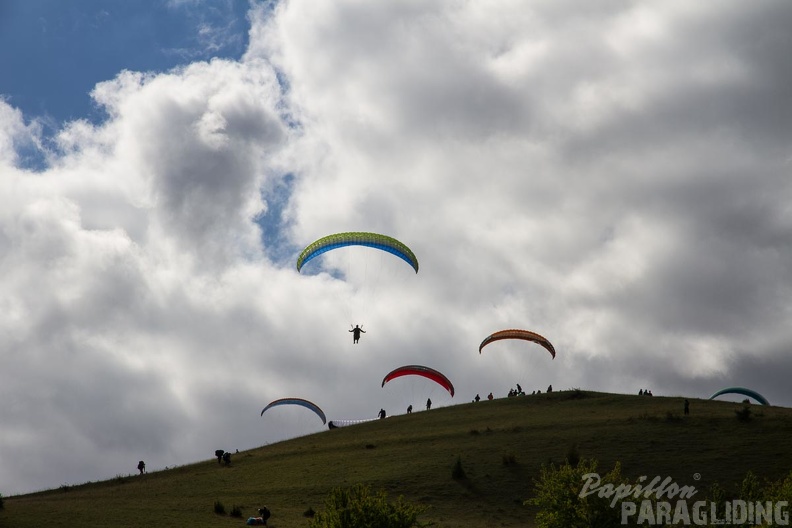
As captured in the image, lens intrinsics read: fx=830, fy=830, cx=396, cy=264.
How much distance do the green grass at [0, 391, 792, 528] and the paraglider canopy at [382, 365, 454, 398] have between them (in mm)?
4616

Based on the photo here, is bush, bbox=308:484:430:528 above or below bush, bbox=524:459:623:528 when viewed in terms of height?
below

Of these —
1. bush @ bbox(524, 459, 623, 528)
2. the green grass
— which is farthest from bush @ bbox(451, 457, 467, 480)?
bush @ bbox(524, 459, 623, 528)

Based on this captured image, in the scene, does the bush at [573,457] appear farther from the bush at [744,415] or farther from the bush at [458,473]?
the bush at [744,415]

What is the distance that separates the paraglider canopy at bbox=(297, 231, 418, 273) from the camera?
5791 centimetres

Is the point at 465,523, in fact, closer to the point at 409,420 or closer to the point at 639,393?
the point at 409,420

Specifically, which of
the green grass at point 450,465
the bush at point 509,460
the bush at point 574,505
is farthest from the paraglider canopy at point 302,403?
the bush at point 574,505

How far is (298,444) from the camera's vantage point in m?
60.8

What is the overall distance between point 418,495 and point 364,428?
2113cm

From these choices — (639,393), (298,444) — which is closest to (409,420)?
(298,444)

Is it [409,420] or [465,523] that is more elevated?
[409,420]

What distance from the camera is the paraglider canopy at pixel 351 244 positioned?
57.9 m

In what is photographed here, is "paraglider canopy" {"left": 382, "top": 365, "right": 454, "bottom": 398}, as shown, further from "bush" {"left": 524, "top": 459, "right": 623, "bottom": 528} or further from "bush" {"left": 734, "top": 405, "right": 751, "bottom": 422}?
"bush" {"left": 524, "top": 459, "right": 623, "bottom": 528}

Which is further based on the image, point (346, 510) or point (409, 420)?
point (409, 420)

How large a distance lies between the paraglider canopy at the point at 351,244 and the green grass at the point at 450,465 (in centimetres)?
1308
